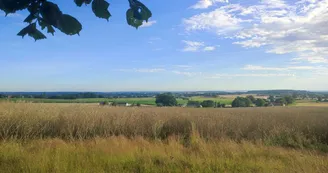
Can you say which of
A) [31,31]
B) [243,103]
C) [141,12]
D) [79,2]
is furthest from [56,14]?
[243,103]

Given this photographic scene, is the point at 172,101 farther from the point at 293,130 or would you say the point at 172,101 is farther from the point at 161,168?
the point at 161,168

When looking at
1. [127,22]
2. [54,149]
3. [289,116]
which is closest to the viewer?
[127,22]

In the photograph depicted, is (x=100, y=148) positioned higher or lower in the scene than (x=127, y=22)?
lower

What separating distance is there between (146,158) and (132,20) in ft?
19.1

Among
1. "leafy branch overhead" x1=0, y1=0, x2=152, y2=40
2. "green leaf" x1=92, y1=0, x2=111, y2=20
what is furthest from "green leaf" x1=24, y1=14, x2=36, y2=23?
"green leaf" x1=92, y1=0, x2=111, y2=20

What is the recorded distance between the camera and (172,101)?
25000mm

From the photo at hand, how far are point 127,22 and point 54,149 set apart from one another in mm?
6853

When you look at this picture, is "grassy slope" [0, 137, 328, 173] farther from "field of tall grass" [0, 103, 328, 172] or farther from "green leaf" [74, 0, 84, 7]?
"green leaf" [74, 0, 84, 7]

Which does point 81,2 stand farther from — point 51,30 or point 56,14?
point 51,30

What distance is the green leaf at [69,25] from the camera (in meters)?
1.66

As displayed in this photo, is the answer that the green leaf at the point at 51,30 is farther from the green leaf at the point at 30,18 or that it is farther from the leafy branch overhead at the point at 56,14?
the green leaf at the point at 30,18

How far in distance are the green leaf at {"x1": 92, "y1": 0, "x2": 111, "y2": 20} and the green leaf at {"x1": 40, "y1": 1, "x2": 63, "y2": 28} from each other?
7.7 inches

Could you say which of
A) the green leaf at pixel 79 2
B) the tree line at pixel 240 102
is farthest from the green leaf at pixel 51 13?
the tree line at pixel 240 102

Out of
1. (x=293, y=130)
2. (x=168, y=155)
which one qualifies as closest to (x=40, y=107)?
(x=168, y=155)
